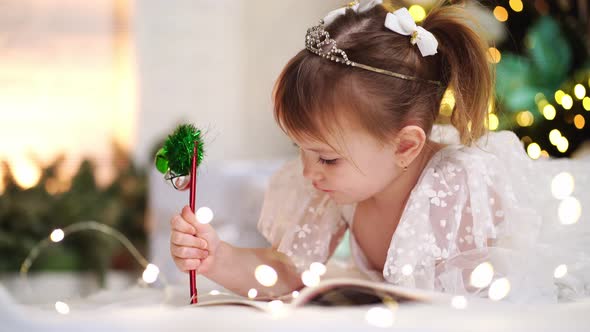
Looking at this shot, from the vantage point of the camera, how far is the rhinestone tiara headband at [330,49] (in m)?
0.99

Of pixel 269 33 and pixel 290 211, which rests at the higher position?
pixel 269 33

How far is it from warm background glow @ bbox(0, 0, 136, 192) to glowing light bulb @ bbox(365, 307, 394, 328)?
8.26 feet

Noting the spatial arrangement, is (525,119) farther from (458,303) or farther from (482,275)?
(458,303)

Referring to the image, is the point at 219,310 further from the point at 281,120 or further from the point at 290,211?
the point at 290,211

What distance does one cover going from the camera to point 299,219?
117 centimetres

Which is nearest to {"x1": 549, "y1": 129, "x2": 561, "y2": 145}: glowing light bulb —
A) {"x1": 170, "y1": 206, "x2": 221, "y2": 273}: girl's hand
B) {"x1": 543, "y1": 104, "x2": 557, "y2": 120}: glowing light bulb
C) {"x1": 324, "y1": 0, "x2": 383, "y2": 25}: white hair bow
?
{"x1": 543, "y1": 104, "x2": 557, "y2": 120}: glowing light bulb

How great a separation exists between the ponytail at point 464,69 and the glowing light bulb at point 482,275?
23 cm

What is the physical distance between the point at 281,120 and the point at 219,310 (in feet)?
1.53

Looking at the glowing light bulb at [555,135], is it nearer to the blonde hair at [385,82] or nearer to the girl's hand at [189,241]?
the blonde hair at [385,82]

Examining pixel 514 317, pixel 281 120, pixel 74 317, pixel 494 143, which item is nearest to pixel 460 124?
pixel 494 143

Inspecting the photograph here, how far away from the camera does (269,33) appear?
3.01 m

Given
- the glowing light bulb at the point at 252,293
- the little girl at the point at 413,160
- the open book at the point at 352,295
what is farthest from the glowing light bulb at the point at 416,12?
the open book at the point at 352,295

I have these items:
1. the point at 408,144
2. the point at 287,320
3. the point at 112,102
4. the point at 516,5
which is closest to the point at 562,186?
the point at 408,144

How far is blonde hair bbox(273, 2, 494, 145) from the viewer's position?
976 mm
